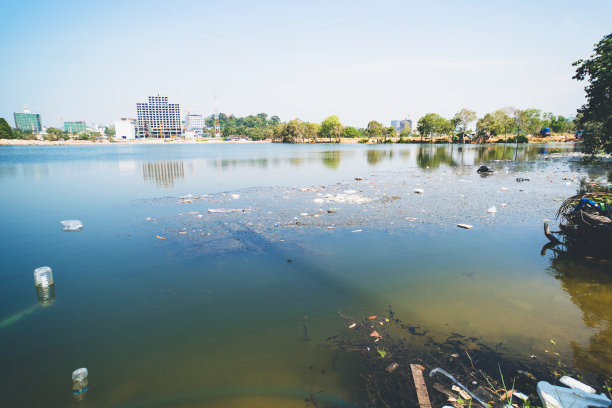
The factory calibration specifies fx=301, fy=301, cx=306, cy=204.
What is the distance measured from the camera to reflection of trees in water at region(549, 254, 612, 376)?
13.0 ft

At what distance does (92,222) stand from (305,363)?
9373 mm

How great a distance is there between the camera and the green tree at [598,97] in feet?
45.6

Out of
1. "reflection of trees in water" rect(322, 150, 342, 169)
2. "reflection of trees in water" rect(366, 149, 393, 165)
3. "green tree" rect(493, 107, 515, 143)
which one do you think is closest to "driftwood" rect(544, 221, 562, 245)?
"reflection of trees in water" rect(322, 150, 342, 169)

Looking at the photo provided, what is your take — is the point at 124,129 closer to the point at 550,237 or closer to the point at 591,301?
the point at 550,237

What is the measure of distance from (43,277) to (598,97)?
73.1 ft

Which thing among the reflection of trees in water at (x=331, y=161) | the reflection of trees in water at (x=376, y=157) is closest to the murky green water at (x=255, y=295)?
the reflection of trees in water at (x=331, y=161)

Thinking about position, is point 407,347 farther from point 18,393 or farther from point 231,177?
point 231,177

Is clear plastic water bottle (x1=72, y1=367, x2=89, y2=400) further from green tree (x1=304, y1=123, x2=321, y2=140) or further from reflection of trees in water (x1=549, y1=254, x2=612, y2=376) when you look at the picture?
green tree (x1=304, y1=123, x2=321, y2=140)

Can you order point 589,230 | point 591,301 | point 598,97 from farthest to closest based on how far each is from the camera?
point 598,97, point 589,230, point 591,301

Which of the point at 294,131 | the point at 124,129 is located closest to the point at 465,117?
the point at 294,131

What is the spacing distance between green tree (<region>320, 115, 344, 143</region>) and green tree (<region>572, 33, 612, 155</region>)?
9302 centimetres

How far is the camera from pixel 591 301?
540 cm

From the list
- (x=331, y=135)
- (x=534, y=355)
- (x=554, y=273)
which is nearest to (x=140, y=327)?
(x=534, y=355)

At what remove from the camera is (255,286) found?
5.84 metres
